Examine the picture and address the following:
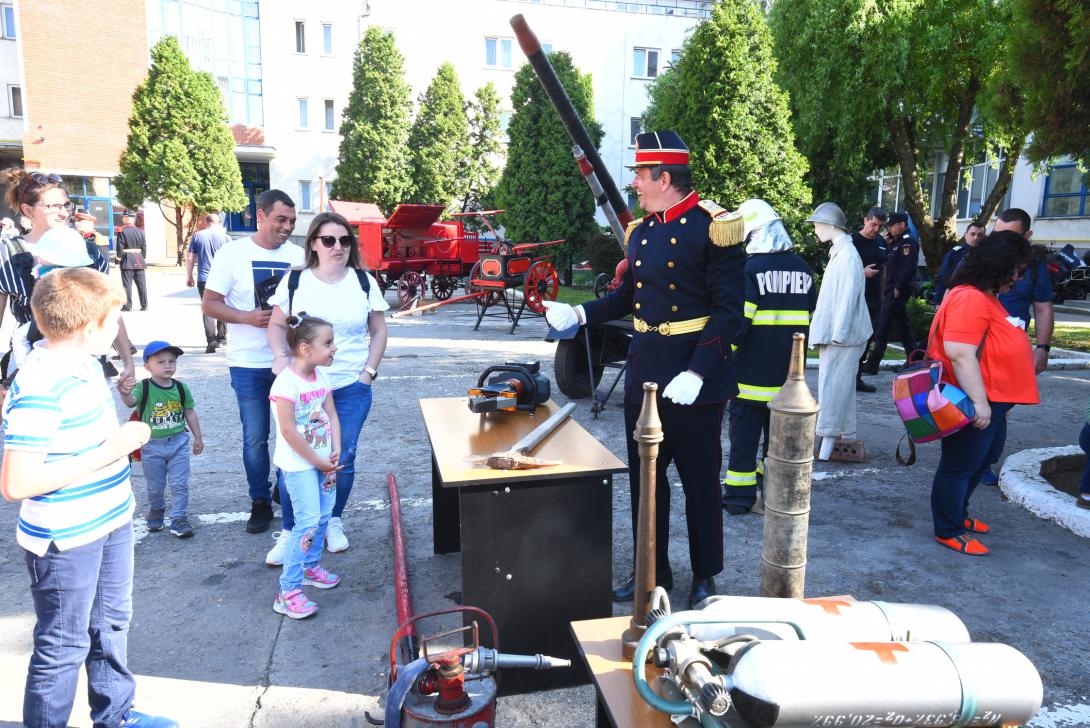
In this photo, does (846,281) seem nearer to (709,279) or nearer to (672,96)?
(709,279)

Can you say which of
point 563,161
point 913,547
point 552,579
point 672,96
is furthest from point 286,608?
point 563,161

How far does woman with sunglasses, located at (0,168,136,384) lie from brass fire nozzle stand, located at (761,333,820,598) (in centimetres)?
336

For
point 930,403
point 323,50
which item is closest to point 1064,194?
point 930,403

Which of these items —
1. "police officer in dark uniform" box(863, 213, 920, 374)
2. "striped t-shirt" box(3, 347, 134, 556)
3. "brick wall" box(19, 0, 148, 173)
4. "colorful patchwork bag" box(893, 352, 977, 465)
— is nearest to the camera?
"striped t-shirt" box(3, 347, 134, 556)

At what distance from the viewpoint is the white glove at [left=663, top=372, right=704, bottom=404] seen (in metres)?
3.01

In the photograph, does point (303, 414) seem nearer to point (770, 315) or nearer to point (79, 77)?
point (770, 315)

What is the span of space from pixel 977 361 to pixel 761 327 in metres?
1.22

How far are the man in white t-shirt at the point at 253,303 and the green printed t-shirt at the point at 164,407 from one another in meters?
0.35

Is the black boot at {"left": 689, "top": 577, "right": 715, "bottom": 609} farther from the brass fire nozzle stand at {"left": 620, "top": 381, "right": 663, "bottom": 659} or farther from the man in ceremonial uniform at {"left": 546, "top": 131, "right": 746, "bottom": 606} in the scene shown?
the brass fire nozzle stand at {"left": 620, "top": 381, "right": 663, "bottom": 659}

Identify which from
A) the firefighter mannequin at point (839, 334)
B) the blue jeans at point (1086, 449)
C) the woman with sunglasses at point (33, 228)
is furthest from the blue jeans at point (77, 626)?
the blue jeans at point (1086, 449)

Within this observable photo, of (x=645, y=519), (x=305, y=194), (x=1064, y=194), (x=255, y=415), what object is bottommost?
(x=255, y=415)

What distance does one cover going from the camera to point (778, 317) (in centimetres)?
471

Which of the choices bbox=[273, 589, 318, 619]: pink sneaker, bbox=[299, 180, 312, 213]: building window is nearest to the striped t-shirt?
bbox=[273, 589, 318, 619]: pink sneaker

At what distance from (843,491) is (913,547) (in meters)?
0.95
